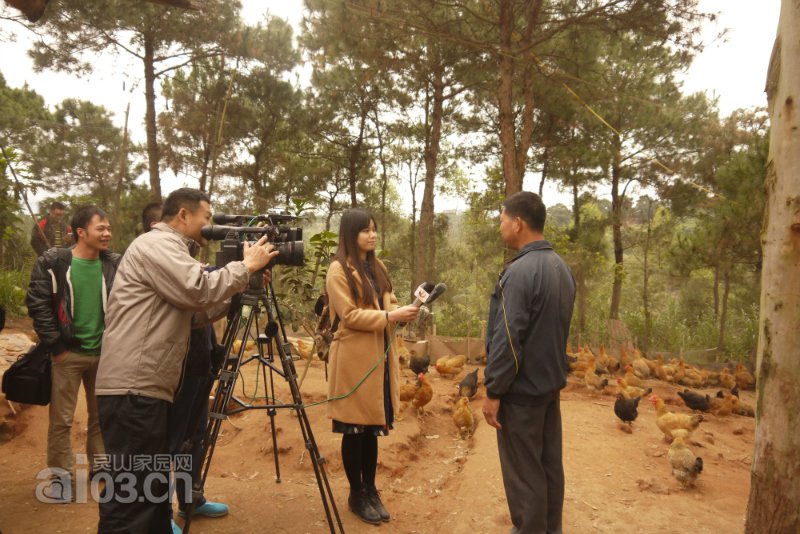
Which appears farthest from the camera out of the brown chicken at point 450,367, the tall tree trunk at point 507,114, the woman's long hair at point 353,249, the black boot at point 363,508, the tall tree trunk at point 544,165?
the tall tree trunk at point 544,165

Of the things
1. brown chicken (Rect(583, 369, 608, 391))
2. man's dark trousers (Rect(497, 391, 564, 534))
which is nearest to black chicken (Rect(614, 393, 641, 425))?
brown chicken (Rect(583, 369, 608, 391))

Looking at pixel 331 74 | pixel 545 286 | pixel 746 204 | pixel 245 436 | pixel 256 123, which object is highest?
pixel 331 74

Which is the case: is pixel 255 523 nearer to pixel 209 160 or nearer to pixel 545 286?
pixel 545 286

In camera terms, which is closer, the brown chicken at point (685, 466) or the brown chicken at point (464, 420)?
the brown chicken at point (685, 466)

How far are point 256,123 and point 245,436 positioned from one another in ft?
35.5

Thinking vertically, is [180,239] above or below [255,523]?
above

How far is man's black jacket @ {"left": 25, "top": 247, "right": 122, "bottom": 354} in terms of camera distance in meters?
3.09

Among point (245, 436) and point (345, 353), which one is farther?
point (245, 436)

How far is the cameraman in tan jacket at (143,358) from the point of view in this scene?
1995mm

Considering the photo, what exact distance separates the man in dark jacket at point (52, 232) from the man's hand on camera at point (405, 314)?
4428 mm

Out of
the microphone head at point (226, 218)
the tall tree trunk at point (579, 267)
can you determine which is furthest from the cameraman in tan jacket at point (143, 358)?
the tall tree trunk at point (579, 267)

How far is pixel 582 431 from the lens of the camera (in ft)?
16.0

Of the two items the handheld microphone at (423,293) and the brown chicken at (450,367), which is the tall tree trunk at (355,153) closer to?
the brown chicken at (450,367)

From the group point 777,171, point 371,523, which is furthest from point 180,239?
point 777,171
